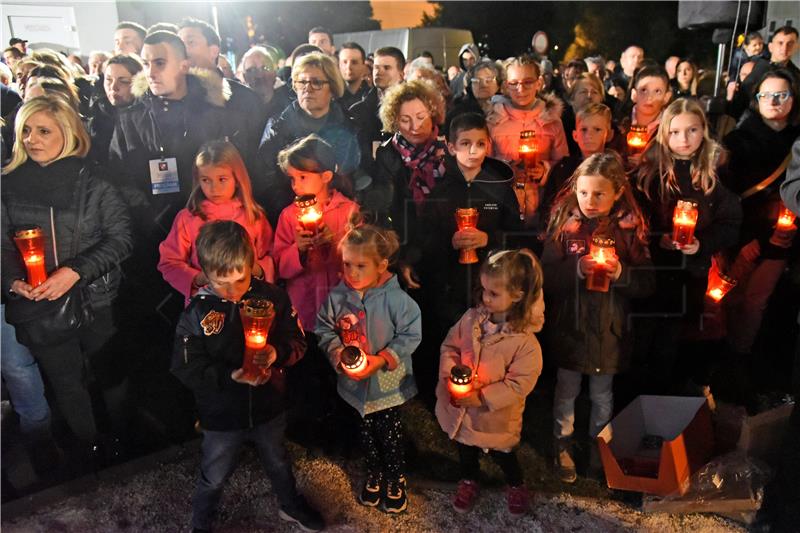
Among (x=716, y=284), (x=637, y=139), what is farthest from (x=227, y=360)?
(x=637, y=139)

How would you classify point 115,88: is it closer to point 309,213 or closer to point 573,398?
point 309,213

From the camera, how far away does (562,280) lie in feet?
10.8

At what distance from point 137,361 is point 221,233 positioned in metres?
1.70

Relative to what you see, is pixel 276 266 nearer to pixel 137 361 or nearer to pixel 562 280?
pixel 137 361

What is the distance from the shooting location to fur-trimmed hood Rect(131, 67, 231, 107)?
405 cm

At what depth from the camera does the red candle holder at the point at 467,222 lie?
10.8ft

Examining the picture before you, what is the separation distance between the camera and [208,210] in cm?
333

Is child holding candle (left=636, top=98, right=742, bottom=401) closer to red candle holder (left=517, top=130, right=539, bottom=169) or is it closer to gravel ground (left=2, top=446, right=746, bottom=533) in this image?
red candle holder (left=517, top=130, right=539, bottom=169)

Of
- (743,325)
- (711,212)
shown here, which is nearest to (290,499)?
(711,212)

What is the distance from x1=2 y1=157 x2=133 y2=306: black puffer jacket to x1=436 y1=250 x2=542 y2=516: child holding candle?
1906 mm

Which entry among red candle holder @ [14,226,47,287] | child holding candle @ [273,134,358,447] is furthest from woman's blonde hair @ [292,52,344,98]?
red candle holder @ [14,226,47,287]

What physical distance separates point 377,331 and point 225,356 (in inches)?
29.8

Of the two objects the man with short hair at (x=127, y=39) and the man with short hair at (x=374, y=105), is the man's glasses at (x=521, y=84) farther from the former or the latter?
the man with short hair at (x=127, y=39)

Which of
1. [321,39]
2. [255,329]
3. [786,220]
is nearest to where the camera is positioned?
[255,329]
